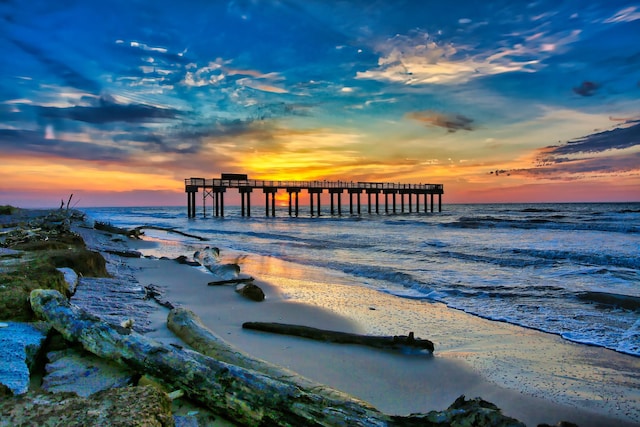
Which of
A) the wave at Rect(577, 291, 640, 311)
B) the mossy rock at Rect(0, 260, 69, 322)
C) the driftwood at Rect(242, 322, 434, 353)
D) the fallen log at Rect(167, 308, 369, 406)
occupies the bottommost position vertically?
the wave at Rect(577, 291, 640, 311)

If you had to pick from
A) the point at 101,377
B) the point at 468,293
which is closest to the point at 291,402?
the point at 101,377

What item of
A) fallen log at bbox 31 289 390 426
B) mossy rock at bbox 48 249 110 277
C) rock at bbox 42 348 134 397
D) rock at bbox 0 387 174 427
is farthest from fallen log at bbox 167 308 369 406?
mossy rock at bbox 48 249 110 277

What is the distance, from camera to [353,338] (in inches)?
196

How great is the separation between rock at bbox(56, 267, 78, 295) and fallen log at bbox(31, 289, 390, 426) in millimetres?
2277

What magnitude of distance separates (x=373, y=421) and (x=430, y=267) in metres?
9.84

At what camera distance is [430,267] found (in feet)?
38.6

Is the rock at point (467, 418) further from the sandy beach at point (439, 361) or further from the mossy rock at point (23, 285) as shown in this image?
the mossy rock at point (23, 285)

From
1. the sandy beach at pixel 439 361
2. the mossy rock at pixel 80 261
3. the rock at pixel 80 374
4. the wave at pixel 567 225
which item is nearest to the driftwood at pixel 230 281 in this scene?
the sandy beach at pixel 439 361

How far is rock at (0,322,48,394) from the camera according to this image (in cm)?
257

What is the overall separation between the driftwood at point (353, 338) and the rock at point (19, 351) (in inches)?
109

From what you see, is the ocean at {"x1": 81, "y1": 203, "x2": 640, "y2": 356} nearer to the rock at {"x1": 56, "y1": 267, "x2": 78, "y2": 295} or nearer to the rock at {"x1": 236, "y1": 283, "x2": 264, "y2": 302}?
the rock at {"x1": 236, "y1": 283, "x2": 264, "y2": 302}

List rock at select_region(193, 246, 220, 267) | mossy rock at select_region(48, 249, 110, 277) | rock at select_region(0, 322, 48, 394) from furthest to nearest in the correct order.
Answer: rock at select_region(193, 246, 220, 267) < mossy rock at select_region(48, 249, 110, 277) < rock at select_region(0, 322, 48, 394)

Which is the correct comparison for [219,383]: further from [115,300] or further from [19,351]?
[115,300]

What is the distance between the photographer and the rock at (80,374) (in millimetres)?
2744
